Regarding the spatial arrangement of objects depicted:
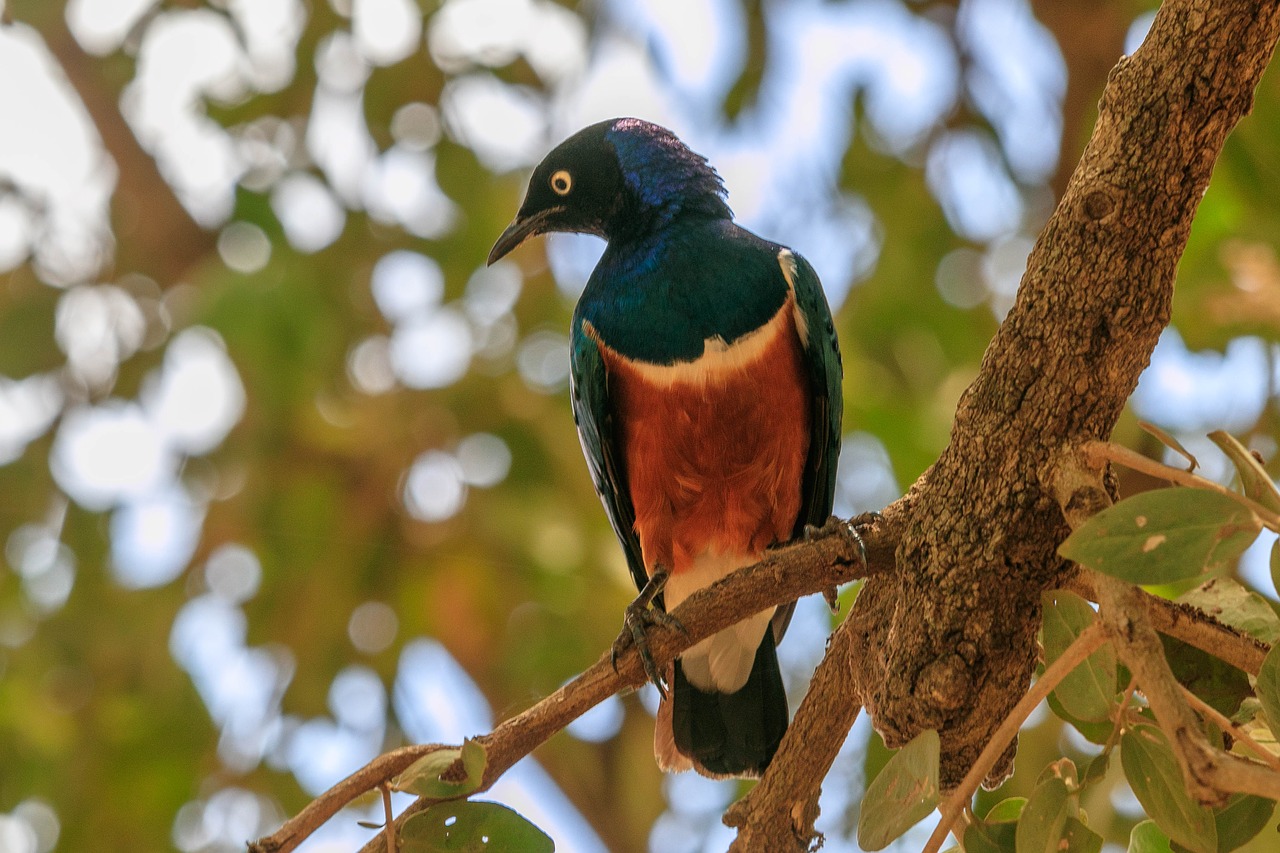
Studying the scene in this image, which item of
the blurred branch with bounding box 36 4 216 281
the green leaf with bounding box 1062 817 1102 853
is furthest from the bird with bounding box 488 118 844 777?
the blurred branch with bounding box 36 4 216 281

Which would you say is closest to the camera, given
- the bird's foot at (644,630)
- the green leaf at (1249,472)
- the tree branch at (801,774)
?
the green leaf at (1249,472)

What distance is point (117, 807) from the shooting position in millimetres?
5715

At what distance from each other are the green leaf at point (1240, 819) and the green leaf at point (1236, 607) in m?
0.22

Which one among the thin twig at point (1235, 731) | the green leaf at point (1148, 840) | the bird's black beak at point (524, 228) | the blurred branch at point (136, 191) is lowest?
the blurred branch at point (136, 191)

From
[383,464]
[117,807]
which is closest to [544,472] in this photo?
[383,464]

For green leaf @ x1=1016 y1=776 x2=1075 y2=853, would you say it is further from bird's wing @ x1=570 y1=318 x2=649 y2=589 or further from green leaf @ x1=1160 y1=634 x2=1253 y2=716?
bird's wing @ x1=570 y1=318 x2=649 y2=589

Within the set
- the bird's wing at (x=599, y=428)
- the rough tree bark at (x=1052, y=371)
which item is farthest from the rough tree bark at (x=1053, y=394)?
the bird's wing at (x=599, y=428)

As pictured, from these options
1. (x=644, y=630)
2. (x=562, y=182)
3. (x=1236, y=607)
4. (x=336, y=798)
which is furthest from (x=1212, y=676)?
(x=562, y=182)

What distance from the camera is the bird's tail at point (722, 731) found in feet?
10.9

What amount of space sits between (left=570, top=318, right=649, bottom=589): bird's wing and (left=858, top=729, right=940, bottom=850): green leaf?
1.94 meters

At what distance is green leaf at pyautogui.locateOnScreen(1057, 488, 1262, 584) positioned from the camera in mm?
1527

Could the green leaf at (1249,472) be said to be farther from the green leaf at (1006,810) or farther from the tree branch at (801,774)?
the tree branch at (801,774)

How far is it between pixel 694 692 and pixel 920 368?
2017 millimetres

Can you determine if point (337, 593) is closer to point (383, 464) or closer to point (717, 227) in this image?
point (383, 464)
